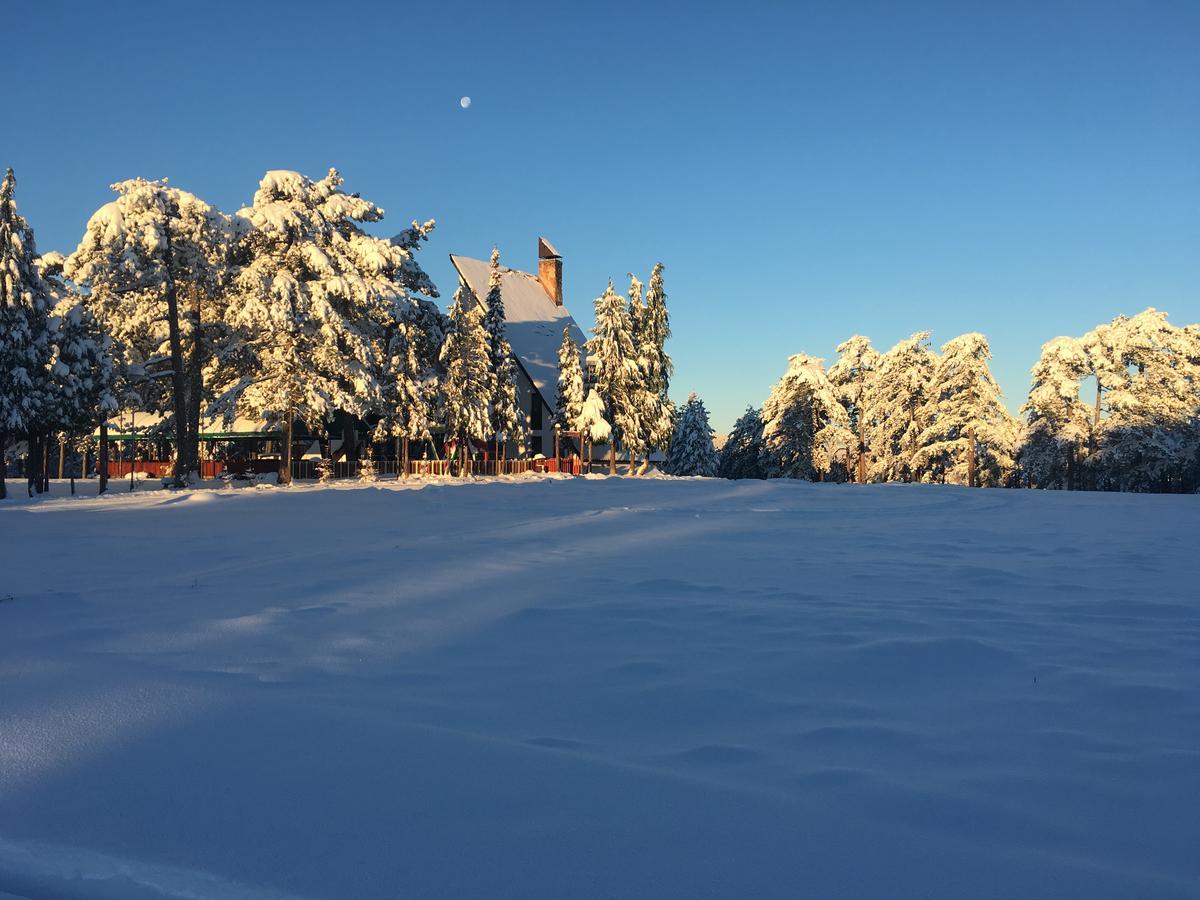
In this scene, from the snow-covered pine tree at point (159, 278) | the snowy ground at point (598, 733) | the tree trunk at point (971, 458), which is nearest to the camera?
the snowy ground at point (598, 733)

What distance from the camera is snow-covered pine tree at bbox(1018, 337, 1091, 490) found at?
42219 mm

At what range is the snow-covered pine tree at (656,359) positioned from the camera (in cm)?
4497

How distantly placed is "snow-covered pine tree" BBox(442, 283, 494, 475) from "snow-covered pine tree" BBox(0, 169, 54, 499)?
52.0 feet

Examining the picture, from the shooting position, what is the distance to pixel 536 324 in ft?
168

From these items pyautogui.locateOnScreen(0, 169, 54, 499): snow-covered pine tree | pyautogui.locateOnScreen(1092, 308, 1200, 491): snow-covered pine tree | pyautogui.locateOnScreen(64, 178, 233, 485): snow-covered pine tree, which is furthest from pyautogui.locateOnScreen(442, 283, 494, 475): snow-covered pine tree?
pyautogui.locateOnScreen(1092, 308, 1200, 491): snow-covered pine tree

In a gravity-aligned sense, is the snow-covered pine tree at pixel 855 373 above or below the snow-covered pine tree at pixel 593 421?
above

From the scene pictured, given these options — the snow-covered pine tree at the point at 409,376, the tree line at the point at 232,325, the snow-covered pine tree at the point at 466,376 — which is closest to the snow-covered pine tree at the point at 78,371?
the tree line at the point at 232,325

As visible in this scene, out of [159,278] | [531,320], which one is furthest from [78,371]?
[531,320]

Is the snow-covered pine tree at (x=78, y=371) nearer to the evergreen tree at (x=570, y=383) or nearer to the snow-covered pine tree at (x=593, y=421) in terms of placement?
the evergreen tree at (x=570, y=383)

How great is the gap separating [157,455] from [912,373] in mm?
47947

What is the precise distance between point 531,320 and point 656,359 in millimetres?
9508

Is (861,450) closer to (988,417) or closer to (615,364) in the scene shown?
(988,417)

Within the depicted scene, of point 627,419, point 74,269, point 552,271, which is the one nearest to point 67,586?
point 74,269

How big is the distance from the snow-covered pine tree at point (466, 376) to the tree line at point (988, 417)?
23940 millimetres
